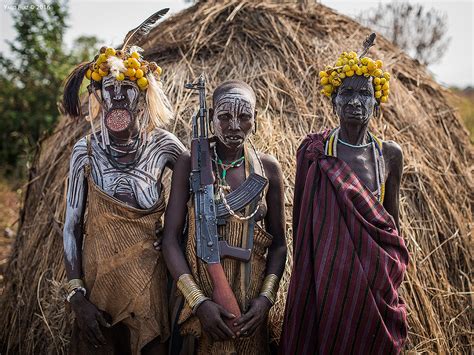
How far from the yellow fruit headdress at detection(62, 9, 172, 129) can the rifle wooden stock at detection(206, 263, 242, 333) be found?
959 millimetres

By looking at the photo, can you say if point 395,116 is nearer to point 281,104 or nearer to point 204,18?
point 281,104

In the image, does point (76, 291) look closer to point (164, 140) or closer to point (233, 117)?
point (164, 140)

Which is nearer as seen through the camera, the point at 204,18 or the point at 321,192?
the point at 321,192

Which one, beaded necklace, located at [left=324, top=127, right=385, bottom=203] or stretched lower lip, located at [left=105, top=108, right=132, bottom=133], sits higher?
stretched lower lip, located at [left=105, top=108, right=132, bottom=133]

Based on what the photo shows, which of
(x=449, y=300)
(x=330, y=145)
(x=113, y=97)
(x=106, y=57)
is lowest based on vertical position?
(x=449, y=300)

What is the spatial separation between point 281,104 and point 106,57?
199 cm

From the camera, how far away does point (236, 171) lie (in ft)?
A: 10.4

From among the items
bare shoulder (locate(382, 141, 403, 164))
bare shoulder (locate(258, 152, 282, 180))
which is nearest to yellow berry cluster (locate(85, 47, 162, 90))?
bare shoulder (locate(258, 152, 282, 180))

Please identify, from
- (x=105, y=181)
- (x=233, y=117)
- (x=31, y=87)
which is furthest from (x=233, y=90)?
(x=31, y=87)

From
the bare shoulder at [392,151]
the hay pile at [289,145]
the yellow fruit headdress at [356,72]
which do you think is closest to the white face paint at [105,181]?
the yellow fruit headdress at [356,72]

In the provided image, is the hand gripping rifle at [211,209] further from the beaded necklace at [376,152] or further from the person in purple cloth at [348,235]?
the beaded necklace at [376,152]

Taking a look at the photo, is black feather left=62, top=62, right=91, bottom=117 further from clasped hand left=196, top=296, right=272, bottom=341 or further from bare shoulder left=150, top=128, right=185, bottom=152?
clasped hand left=196, top=296, right=272, bottom=341

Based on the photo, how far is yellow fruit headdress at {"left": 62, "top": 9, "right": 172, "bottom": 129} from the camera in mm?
3150

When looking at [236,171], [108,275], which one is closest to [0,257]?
[108,275]
